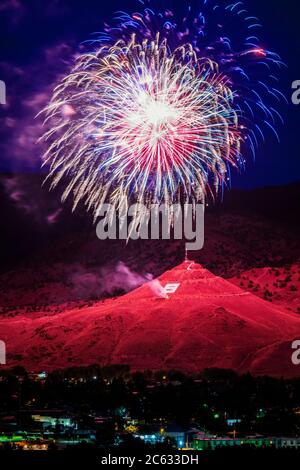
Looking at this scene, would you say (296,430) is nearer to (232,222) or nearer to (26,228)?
(232,222)

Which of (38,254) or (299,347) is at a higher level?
(38,254)

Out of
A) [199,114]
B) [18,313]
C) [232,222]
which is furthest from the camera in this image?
[232,222]

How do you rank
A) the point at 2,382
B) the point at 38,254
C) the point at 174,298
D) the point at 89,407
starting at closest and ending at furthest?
the point at 89,407 < the point at 2,382 < the point at 174,298 < the point at 38,254

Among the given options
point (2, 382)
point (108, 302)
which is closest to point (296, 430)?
point (2, 382)
